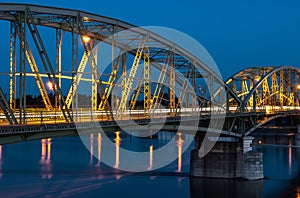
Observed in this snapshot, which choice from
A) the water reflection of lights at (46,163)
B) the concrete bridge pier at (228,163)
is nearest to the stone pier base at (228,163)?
the concrete bridge pier at (228,163)

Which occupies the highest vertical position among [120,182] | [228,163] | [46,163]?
[228,163]

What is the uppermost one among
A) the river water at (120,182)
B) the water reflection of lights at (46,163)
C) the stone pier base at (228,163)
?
the stone pier base at (228,163)

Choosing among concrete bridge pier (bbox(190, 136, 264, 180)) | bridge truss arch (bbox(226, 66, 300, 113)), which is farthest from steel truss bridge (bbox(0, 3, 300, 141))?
bridge truss arch (bbox(226, 66, 300, 113))

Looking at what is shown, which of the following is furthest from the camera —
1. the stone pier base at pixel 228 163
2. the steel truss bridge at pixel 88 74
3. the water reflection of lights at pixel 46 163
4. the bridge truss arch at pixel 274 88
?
the bridge truss arch at pixel 274 88

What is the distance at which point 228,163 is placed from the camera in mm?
48969

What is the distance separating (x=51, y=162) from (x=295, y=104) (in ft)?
197

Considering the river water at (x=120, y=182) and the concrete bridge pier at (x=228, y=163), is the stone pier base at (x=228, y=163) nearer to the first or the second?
the concrete bridge pier at (x=228, y=163)

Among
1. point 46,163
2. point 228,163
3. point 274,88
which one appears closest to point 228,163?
point 228,163

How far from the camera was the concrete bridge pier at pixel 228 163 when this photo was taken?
48312mm

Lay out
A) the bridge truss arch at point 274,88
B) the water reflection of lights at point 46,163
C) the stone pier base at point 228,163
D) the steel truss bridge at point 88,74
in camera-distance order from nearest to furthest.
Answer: the steel truss bridge at point 88,74 → the stone pier base at point 228,163 → the water reflection of lights at point 46,163 → the bridge truss arch at point 274,88

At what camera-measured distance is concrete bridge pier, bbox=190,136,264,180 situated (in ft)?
159

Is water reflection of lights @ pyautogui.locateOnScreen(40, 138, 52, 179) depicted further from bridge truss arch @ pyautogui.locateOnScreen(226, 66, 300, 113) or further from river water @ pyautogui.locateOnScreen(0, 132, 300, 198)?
bridge truss arch @ pyautogui.locateOnScreen(226, 66, 300, 113)

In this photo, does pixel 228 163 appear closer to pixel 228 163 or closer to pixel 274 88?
pixel 228 163

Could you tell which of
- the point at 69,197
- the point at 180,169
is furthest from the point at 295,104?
the point at 69,197
